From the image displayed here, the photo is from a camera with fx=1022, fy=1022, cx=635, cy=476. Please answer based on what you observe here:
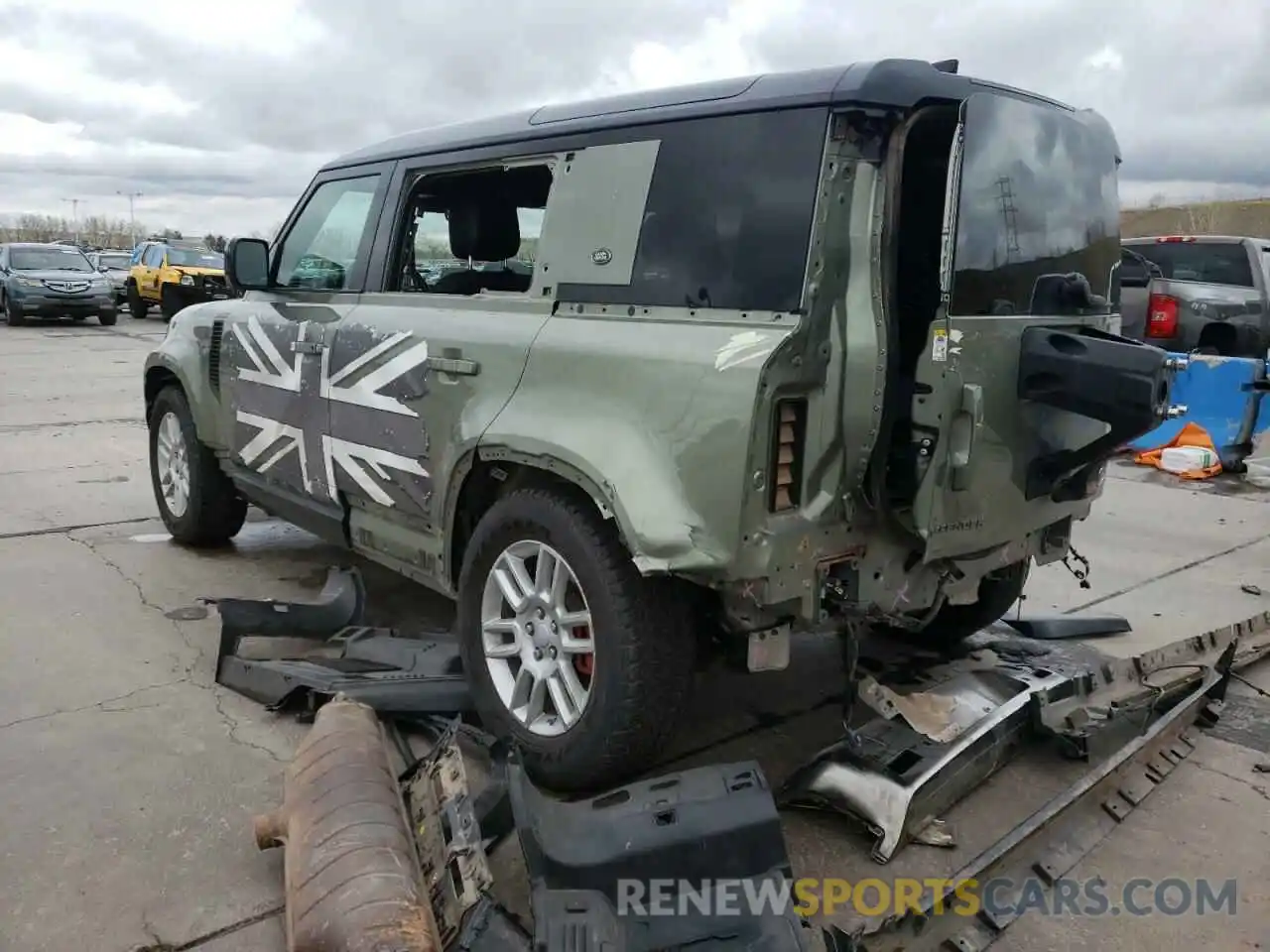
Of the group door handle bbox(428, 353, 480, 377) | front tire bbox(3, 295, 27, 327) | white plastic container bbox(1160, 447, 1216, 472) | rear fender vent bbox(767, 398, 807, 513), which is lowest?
white plastic container bbox(1160, 447, 1216, 472)

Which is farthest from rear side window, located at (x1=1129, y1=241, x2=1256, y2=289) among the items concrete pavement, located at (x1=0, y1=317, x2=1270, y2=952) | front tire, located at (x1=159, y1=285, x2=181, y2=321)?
front tire, located at (x1=159, y1=285, x2=181, y2=321)

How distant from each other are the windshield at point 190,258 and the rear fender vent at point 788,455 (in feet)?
75.3

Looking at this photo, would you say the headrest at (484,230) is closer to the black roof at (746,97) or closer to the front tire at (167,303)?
the black roof at (746,97)

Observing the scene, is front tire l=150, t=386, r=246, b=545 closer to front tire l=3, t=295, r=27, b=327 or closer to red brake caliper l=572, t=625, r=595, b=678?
red brake caliper l=572, t=625, r=595, b=678

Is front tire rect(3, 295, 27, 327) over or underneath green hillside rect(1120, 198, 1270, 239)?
underneath

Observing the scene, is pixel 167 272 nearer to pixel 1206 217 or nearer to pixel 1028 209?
pixel 1028 209

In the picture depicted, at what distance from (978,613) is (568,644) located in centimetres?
197

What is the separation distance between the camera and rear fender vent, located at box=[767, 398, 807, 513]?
2.72m

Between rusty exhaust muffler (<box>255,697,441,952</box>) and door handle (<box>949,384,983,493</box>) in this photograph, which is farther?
door handle (<box>949,384,983,493</box>)

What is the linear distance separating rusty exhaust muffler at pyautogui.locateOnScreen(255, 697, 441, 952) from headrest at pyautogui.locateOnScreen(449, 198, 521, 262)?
1866 mm

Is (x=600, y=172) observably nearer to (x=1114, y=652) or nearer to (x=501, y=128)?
(x=501, y=128)

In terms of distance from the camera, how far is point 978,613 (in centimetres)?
423

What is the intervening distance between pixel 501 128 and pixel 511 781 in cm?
234

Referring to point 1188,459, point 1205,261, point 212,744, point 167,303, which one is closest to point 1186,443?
point 1188,459
